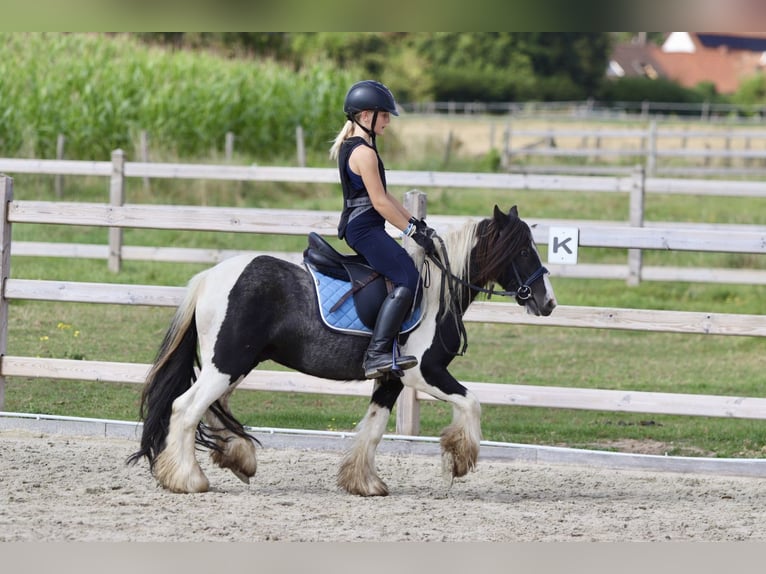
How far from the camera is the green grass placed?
7984mm

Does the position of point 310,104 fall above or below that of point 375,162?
above

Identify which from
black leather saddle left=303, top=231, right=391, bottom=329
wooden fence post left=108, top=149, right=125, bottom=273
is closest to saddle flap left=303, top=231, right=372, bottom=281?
black leather saddle left=303, top=231, right=391, bottom=329

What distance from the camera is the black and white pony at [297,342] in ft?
18.9

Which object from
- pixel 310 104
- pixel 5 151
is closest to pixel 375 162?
pixel 5 151

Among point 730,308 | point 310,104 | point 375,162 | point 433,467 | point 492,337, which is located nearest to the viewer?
point 375,162

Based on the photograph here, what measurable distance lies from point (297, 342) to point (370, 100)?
4.17 feet

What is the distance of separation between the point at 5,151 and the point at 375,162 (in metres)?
15.2

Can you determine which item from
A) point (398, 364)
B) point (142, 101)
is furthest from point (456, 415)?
point (142, 101)

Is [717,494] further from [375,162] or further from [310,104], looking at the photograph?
[310,104]

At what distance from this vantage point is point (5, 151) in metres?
19.4

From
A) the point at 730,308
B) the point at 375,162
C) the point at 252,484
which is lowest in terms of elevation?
the point at 252,484

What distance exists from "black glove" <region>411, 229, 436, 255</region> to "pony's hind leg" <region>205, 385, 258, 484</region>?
1.26 meters

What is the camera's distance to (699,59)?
251 feet

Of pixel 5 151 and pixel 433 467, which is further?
pixel 5 151
